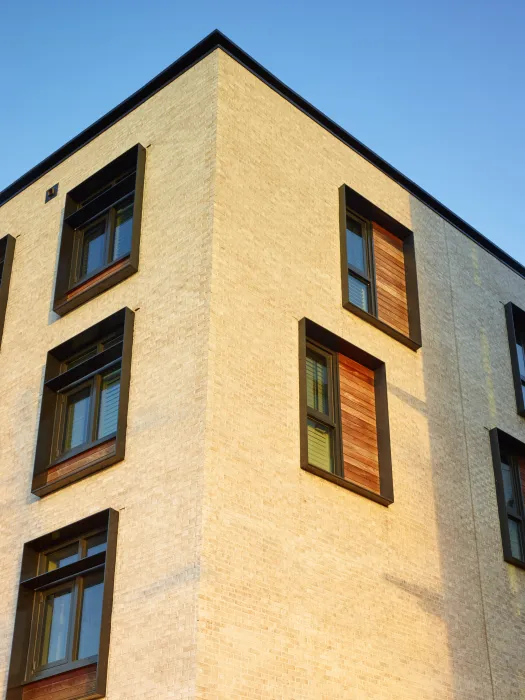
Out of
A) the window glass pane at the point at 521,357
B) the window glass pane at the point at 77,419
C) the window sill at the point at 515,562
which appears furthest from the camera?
the window glass pane at the point at 521,357

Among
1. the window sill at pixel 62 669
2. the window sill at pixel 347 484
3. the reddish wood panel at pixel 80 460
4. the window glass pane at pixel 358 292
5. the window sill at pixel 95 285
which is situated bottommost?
the window sill at pixel 62 669

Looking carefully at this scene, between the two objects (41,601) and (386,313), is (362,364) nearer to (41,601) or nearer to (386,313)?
(386,313)

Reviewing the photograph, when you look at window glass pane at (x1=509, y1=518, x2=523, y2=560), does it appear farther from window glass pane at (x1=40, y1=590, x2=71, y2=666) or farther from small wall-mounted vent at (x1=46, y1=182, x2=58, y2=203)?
small wall-mounted vent at (x1=46, y1=182, x2=58, y2=203)

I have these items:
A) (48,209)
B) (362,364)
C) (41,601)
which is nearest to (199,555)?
(41,601)

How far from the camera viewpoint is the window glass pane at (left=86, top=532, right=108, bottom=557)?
48.2ft

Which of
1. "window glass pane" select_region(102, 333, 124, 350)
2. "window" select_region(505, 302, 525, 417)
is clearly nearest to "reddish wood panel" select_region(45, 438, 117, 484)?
"window glass pane" select_region(102, 333, 124, 350)

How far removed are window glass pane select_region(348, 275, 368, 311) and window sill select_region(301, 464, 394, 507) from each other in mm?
3711

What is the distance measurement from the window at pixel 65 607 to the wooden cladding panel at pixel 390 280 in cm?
678

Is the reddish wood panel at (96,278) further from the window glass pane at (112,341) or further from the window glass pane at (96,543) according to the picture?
the window glass pane at (96,543)

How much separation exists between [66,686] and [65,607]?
1246mm

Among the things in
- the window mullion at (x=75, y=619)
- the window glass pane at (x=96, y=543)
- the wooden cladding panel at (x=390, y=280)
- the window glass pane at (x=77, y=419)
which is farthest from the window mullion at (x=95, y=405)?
the wooden cladding panel at (x=390, y=280)

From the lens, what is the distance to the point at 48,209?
19688 mm

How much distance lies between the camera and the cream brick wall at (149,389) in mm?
12852

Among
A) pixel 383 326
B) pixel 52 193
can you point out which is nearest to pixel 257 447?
pixel 383 326
